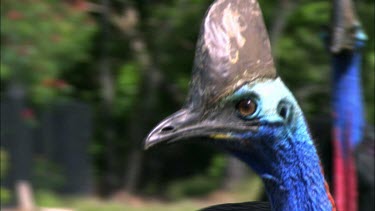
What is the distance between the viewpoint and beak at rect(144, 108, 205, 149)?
8.70 feet

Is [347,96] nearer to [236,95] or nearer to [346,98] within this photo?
[346,98]

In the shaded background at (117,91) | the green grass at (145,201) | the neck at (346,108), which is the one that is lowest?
the neck at (346,108)

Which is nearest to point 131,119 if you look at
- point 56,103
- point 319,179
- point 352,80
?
point 56,103

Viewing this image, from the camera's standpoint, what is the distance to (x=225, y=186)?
1226 cm

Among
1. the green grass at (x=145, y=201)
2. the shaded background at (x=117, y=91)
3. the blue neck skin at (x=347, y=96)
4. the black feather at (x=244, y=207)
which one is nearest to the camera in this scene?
the black feather at (x=244, y=207)

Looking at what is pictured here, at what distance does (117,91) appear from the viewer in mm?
13523

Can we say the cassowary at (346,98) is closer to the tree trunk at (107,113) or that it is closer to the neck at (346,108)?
the neck at (346,108)

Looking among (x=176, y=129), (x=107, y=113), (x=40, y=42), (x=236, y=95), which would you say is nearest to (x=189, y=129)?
(x=176, y=129)

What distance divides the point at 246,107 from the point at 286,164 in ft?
0.63

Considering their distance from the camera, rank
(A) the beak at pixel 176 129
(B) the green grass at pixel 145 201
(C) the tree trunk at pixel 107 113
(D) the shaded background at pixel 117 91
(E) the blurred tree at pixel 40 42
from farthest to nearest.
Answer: (C) the tree trunk at pixel 107 113, (B) the green grass at pixel 145 201, (D) the shaded background at pixel 117 91, (E) the blurred tree at pixel 40 42, (A) the beak at pixel 176 129

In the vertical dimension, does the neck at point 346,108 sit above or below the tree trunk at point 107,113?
below

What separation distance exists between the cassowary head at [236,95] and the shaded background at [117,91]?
5.83m

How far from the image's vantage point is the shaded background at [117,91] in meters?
9.93

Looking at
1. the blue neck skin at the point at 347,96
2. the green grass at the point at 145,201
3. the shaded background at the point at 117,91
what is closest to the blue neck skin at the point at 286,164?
the blue neck skin at the point at 347,96
